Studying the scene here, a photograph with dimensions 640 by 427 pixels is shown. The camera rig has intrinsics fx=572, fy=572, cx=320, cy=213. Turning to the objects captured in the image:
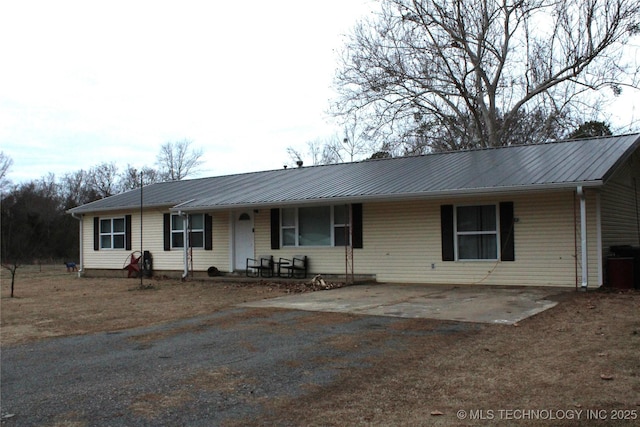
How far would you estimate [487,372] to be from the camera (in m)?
5.61

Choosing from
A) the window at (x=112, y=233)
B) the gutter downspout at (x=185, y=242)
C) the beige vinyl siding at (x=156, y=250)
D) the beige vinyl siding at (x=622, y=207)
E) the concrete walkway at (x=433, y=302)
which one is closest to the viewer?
the concrete walkway at (x=433, y=302)

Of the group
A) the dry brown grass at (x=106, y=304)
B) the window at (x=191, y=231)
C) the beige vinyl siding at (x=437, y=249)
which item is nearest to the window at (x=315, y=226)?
the beige vinyl siding at (x=437, y=249)

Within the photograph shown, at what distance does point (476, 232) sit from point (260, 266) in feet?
20.9

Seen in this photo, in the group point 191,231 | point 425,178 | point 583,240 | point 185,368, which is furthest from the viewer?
point 191,231

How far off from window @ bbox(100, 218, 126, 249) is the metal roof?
2.20 feet

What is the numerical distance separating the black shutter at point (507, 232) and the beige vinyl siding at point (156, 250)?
8.59 metres

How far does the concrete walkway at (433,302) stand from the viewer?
9094mm

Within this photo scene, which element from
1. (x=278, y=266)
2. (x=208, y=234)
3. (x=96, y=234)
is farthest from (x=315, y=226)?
(x=96, y=234)

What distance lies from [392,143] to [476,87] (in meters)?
4.75

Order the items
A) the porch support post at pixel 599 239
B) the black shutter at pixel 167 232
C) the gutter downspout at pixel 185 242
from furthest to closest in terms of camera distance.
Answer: the black shutter at pixel 167 232
the gutter downspout at pixel 185 242
the porch support post at pixel 599 239

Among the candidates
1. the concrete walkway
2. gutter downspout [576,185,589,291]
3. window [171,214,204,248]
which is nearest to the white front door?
window [171,214,204,248]

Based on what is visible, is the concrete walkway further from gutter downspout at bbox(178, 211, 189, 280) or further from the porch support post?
gutter downspout at bbox(178, 211, 189, 280)

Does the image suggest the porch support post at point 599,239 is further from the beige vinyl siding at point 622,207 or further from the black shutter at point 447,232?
the black shutter at point 447,232

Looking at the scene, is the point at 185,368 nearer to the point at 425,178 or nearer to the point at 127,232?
the point at 425,178
